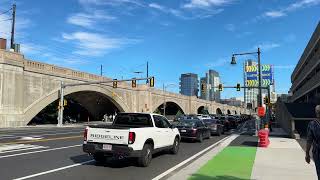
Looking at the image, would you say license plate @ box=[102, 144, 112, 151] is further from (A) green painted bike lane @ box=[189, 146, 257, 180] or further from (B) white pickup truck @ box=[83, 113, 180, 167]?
(A) green painted bike lane @ box=[189, 146, 257, 180]

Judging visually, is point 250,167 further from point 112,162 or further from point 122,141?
point 112,162

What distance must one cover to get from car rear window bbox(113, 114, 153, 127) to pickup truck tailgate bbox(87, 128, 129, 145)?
2.03 m

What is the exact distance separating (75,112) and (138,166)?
73723 millimetres

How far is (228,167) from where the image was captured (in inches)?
526

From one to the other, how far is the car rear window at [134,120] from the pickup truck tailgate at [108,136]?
6.65ft

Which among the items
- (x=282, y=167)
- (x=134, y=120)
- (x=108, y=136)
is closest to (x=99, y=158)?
(x=108, y=136)

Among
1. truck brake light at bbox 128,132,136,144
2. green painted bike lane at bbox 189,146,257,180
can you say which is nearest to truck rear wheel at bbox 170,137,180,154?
green painted bike lane at bbox 189,146,257,180

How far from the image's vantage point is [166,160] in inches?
598

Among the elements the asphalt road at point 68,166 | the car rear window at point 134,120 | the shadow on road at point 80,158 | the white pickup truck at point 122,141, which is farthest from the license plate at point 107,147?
the car rear window at point 134,120

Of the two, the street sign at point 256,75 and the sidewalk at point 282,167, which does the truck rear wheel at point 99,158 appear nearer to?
the sidewalk at point 282,167

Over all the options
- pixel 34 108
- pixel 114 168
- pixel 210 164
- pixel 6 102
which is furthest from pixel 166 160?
pixel 34 108

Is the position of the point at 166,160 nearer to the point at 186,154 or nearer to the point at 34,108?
the point at 186,154

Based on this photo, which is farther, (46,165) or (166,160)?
(166,160)

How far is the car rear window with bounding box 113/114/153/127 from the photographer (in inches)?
586
